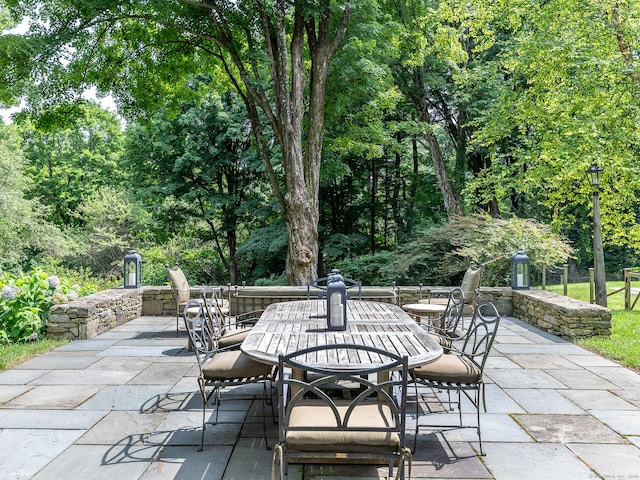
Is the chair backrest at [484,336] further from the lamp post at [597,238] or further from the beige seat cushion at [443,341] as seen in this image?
the lamp post at [597,238]

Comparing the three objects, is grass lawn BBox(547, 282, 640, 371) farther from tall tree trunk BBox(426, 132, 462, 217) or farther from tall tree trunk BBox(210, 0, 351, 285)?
tall tree trunk BBox(426, 132, 462, 217)

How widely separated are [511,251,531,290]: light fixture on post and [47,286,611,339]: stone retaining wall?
135 mm

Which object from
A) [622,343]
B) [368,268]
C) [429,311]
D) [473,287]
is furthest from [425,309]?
[368,268]

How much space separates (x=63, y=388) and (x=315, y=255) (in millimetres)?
Result: 5466

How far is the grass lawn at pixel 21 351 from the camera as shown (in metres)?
4.99

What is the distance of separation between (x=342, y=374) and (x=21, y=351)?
4672 millimetres

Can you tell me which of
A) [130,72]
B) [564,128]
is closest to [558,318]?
[564,128]

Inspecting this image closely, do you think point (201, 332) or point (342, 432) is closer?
point (342, 432)

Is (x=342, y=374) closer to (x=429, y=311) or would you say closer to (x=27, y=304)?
(x=429, y=311)

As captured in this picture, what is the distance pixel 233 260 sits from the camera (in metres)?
16.7

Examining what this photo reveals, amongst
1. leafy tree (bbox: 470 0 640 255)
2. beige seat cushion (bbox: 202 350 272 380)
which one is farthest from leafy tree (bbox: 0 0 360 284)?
beige seat cushion (bbox: 202 350 272 380)

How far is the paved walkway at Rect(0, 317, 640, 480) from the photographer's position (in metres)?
2.73

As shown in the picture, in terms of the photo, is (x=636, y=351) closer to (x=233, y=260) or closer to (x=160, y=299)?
(x=160, y=299)

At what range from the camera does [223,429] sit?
131 inches
